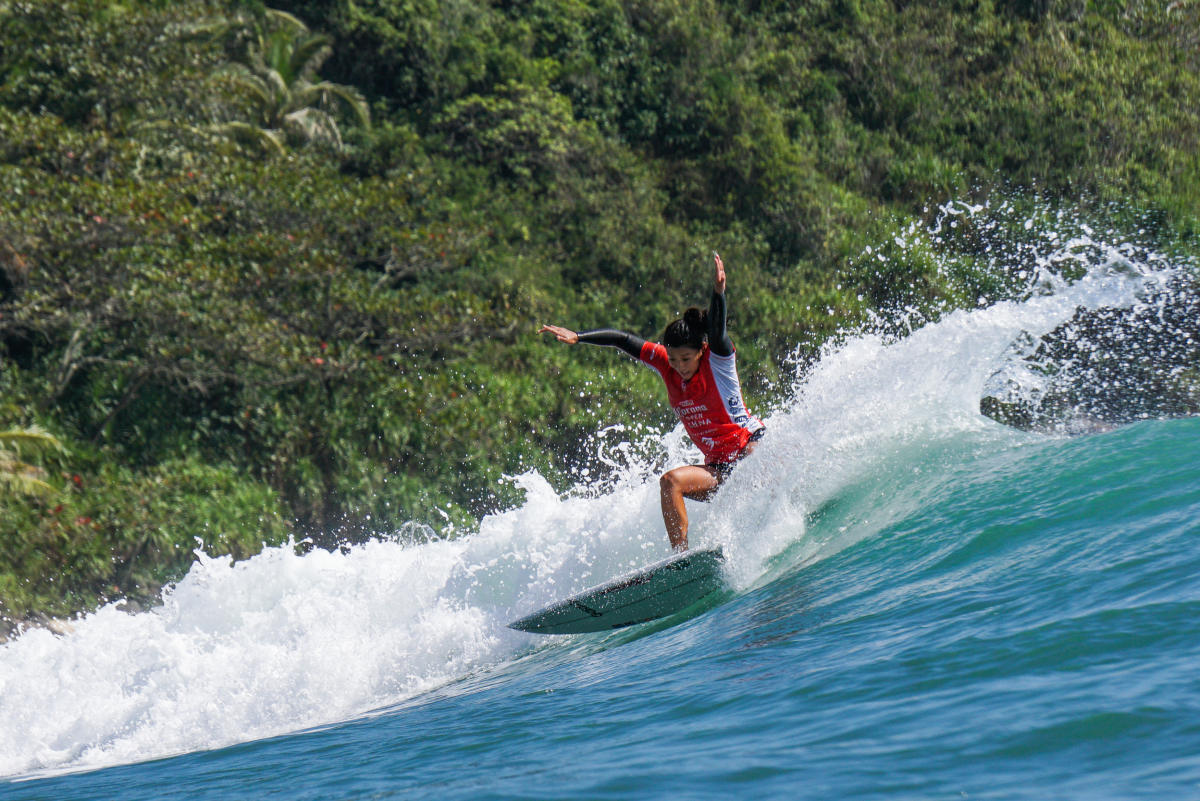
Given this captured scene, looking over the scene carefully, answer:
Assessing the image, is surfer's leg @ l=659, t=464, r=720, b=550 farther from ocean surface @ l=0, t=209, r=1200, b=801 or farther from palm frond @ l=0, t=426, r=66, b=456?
palm frond @ l=0, t=426, r=66, b=456

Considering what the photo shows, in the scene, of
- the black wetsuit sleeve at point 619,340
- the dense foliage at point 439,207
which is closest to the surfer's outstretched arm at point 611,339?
the black wetsuit sleeve at point 619,340

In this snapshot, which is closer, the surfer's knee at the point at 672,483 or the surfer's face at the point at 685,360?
the surfer's face at the point at 685,360

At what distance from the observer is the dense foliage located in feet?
47.2

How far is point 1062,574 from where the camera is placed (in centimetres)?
461

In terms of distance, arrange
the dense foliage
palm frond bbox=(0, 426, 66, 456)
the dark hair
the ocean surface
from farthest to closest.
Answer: the dense foliage → palm frond bbox=(0, 426, 66, 456) → the dark hair → the ocean surface

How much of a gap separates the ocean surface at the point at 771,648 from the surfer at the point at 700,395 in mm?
179

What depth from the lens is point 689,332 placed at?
18.8 feet

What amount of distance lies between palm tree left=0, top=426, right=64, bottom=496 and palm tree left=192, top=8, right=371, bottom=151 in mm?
8057

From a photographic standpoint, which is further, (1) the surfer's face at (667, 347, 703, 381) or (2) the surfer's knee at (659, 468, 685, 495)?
(2) the surfer's knee at (659, 468, 685, 495)

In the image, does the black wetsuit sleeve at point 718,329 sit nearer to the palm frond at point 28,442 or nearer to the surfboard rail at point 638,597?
the surfboard rail at point 638,597

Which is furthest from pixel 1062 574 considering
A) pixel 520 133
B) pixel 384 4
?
pixel 384 4

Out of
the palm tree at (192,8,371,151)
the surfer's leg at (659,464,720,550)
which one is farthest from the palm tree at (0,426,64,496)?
the surfer's leg at (659,464,720,550)

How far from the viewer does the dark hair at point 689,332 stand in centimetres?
571

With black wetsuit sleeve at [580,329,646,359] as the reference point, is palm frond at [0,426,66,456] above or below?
below
